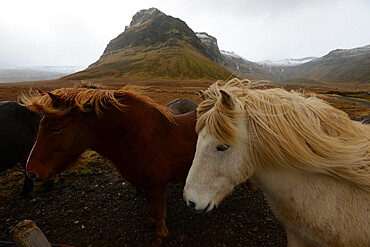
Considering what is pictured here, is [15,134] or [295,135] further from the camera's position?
[15,134]

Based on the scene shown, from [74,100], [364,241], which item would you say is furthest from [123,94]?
[364,241]

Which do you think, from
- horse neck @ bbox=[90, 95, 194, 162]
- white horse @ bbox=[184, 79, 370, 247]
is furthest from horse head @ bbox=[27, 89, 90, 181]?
white horse @ bbox=[184, 79, 370, 247]

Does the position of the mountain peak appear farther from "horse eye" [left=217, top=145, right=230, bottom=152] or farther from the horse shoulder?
the horse shoulder

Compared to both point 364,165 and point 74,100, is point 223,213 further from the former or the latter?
point 74,100

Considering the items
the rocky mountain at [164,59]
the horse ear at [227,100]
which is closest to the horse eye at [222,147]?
the horse ear at [227,100]

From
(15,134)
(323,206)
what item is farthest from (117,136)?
(15,134)

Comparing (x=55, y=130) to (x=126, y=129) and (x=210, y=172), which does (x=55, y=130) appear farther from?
(x=210, y=172)

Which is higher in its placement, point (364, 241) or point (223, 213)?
point (364, 241)

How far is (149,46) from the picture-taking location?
135375mm

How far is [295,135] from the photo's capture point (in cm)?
141

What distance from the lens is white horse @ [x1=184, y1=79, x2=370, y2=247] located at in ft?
4.49

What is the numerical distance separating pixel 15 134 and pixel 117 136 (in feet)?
10.3

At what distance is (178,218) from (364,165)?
11.0ft

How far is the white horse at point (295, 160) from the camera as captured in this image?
137cm
